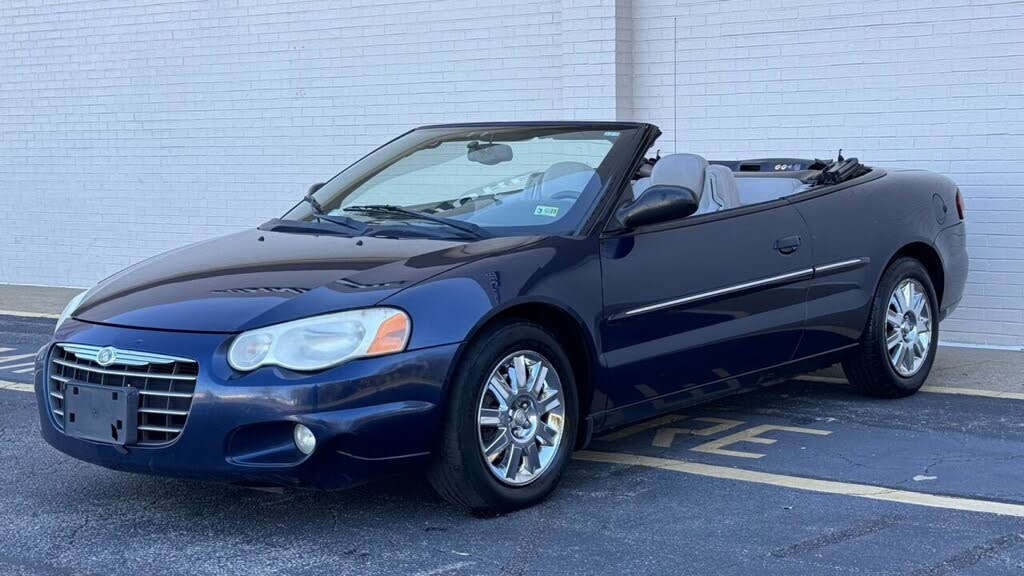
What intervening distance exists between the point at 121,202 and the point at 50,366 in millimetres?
8354

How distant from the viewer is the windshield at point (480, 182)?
5406 millimetres

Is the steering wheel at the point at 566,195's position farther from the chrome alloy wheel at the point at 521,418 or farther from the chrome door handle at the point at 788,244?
the chrome door handle at the point at 788,244

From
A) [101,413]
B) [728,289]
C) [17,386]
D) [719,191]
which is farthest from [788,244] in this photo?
[17,386]

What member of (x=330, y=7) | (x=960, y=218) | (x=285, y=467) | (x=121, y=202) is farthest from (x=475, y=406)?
(x=121, y=202)

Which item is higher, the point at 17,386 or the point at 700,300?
the point at 700,300

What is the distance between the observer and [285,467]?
443cm

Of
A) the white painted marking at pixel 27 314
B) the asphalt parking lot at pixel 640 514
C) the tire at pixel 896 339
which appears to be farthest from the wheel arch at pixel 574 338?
the white painted marking at pixel 27 314

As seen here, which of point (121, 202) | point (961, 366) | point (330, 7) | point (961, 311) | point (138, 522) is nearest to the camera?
point (138, 522)

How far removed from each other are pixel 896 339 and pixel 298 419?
11.8 ft

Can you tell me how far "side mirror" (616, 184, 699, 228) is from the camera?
17.5 feet

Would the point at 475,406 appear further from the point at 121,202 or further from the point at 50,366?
the point at 121,202

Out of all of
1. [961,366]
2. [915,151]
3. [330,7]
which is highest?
[330,7]

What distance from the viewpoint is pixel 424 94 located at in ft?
36.4

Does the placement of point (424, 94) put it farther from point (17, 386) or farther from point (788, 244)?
point (788, 244)
